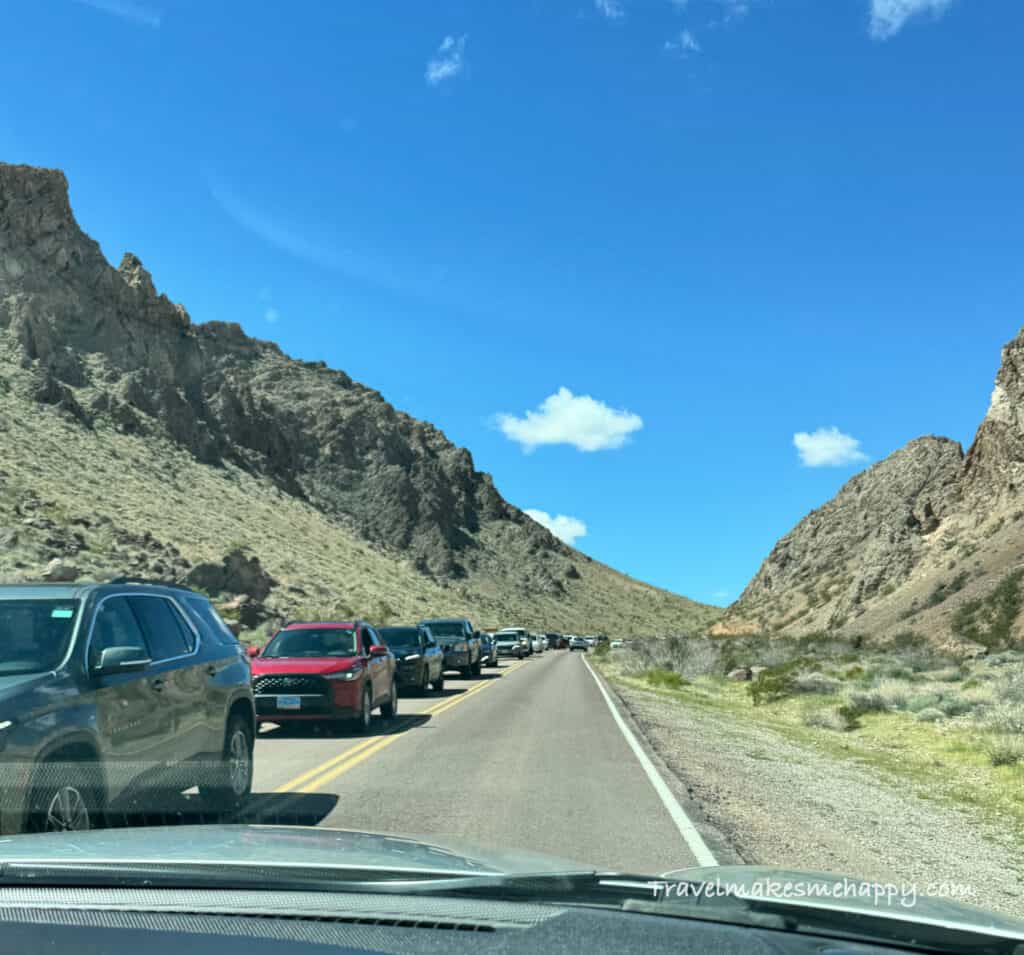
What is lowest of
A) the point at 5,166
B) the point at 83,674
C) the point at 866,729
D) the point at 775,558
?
the point at 866,729

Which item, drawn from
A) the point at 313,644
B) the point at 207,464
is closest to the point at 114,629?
the point at 313,644

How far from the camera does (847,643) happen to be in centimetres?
5409

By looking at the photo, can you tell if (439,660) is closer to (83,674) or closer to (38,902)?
(83,674)

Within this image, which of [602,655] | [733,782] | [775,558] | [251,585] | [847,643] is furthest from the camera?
[775,558]

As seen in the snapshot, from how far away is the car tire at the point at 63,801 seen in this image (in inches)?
227

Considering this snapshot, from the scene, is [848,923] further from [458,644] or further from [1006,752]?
[458,644]

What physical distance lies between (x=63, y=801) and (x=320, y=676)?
30.9ft

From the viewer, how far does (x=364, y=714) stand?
52.7ft

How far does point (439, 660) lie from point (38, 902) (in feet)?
79.0

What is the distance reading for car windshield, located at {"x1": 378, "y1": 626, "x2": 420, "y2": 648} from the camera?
2528 centimetres

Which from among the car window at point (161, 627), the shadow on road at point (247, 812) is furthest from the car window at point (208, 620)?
the shadow on road at point (247, 812)

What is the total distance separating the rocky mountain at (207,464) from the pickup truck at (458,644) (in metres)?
10.4

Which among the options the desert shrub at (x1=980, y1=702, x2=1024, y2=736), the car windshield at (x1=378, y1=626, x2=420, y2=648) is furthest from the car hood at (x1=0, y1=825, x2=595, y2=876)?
the car windshield at (x1=378, y1=626, x2=420, y2=648)

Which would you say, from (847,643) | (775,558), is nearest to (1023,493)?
(847,643)
